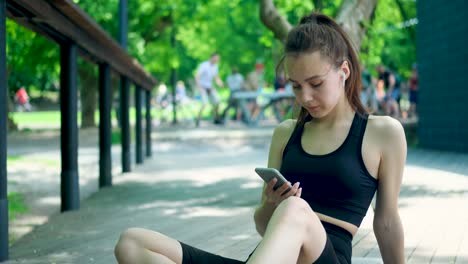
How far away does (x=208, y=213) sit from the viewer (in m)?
8.30

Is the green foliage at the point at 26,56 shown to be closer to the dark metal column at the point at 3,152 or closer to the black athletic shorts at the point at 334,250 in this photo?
the dark metal column at the point at 3,152

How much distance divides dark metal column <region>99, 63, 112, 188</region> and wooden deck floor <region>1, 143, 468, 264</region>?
0.26m

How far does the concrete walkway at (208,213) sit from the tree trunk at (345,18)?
1895 millimetres

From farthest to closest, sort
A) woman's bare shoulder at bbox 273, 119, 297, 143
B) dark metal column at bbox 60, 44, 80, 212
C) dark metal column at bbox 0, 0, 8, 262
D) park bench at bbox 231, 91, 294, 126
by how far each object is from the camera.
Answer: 1. park bench at bbox 231, 91, 294, 126
2. dark metal column at bbox 60, 44, 80, 212
3. dark metal column at bbox 0, 0, 8, 262
4. woman's bare shoulder at bbox 273, 119, 297, 143

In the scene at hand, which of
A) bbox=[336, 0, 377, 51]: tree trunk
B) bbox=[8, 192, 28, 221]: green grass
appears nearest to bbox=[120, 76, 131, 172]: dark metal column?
bbox=[8, 192, 28, 221]: green grass

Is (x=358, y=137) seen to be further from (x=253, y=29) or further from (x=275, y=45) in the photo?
(x=253, y=29)

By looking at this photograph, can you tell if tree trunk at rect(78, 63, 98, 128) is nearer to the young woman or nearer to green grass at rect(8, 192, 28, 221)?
green grass at rect(8, 192, 28, 221)

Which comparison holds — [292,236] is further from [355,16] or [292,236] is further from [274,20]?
[355,16]

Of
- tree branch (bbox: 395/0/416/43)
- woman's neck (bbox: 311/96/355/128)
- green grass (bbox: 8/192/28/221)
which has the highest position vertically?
tree branch (bbox: 395/0/416/43)

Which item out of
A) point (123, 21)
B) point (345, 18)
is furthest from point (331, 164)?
point (123, 21)

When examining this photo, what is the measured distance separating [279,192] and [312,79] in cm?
48

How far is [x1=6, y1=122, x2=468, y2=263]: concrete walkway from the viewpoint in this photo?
6070 millimetres

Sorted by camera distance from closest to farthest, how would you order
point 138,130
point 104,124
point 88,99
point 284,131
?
1. point 284,131
2. point 104,124
3. point 138,130
4. point 88,99

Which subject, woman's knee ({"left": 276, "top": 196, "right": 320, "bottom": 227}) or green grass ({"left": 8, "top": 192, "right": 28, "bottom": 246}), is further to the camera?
green grass ({"left": 8, "top": 192, "right": 28, "bottom": 246})
